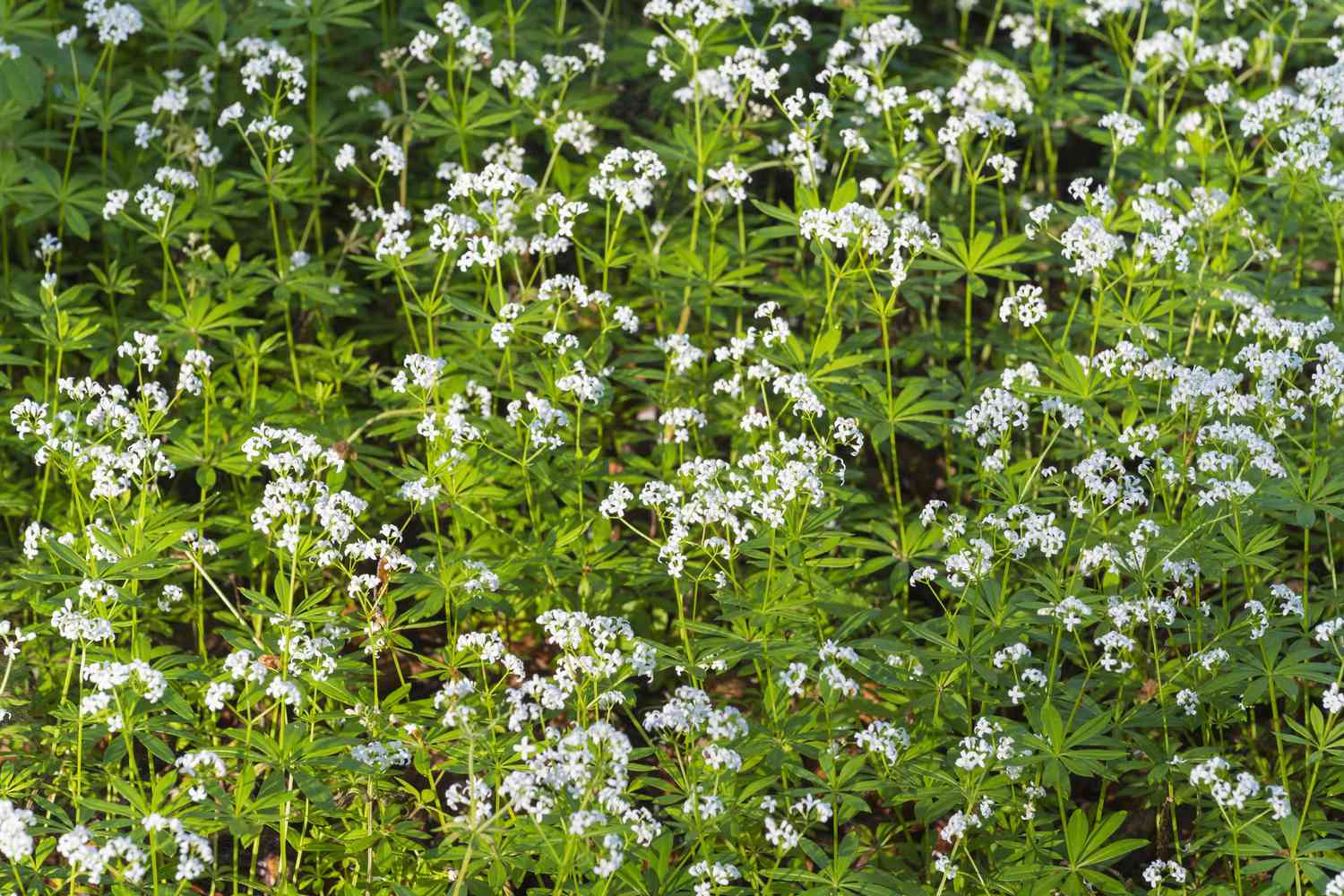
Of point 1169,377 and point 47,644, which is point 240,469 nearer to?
point 47,644

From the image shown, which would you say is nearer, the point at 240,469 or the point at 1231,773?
the point at 1231,773

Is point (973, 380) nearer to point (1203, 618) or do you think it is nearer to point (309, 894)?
point (1203, 618)

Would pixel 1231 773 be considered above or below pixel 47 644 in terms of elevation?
above

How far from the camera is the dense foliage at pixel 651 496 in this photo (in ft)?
12.3

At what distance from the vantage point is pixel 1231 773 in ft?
13.8

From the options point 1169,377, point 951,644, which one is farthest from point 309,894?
point 1169,377

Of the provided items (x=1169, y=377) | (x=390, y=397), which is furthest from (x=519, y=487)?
(x=1169, y=377)

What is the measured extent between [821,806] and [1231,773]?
4.59 ft

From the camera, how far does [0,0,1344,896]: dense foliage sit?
376 centimetres

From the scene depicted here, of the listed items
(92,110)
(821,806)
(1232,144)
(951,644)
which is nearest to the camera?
(821,806)

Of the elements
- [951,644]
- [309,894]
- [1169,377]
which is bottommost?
[309,894]

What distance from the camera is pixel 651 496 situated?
411cm

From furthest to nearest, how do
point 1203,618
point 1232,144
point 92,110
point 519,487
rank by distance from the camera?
point 1232,144 < point 92,110 < point 519,487 < point 1203,618

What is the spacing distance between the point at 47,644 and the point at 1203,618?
3518 millimetres
